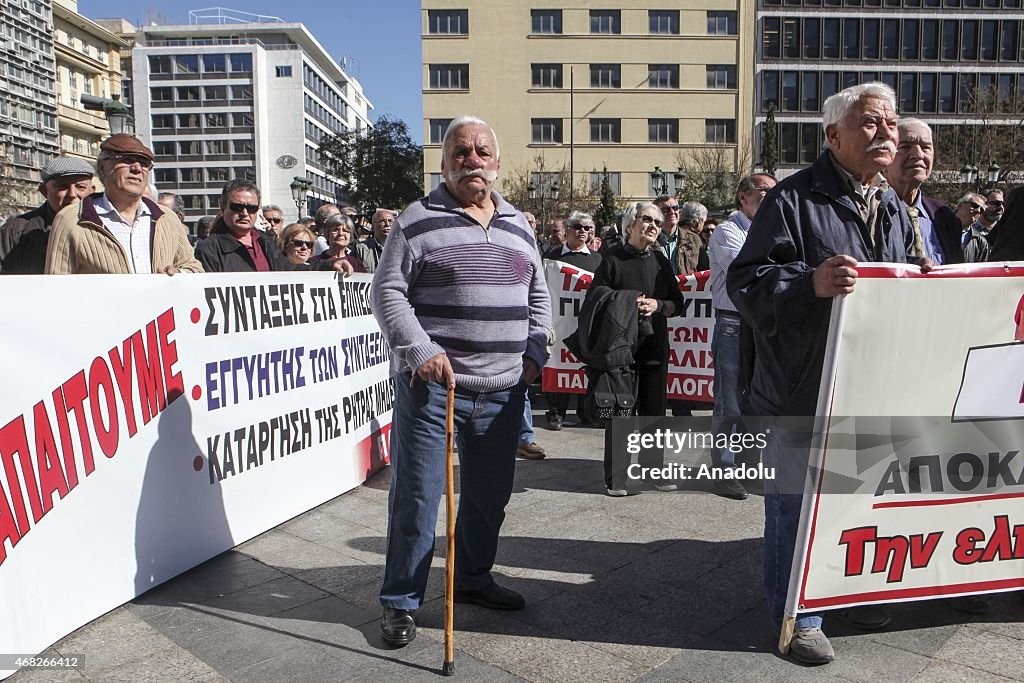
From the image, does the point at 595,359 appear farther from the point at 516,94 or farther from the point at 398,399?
the point at 516,94

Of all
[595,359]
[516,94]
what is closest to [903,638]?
[595,359]

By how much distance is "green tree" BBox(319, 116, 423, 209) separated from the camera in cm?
6019

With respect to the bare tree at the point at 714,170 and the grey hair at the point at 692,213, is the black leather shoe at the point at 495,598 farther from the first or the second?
the bare tree at the point at 714,170

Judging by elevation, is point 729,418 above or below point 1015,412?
below

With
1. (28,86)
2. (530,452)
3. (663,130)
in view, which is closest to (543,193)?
(663,130)

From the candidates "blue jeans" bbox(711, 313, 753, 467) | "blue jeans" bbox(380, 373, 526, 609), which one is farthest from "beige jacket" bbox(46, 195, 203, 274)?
"blue jeans" bbox(711, 313, 753, 467)

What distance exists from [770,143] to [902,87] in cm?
1387

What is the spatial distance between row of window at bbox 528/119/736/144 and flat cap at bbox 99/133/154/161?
5648cm

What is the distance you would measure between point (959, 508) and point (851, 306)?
3.24ft

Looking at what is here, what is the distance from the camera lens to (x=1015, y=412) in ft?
10.6

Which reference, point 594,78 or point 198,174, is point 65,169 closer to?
point 594,78

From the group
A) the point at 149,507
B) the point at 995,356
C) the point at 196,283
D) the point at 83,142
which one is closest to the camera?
the point at 995,356

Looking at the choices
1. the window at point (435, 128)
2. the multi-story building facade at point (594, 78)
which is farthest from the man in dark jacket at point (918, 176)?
the window at point (435, 128)

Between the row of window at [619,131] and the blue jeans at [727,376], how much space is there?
55.6 metres
